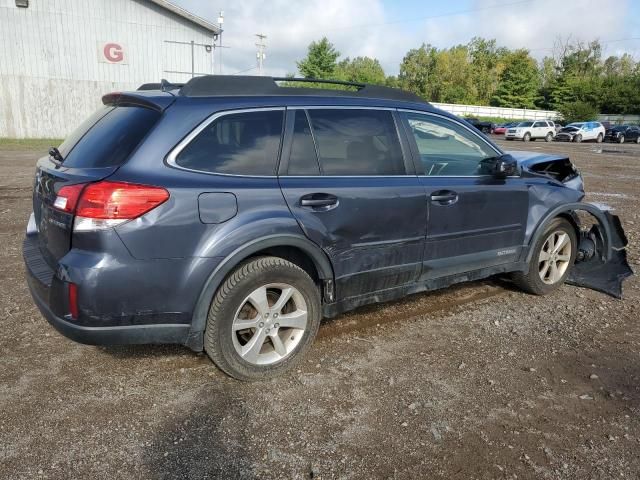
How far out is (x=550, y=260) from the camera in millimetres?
4930

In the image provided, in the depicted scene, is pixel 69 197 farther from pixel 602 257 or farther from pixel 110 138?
pixel 602 257

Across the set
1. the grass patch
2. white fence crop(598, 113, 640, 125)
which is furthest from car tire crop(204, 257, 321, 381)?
white fence crop(598, 113, 640, 125)

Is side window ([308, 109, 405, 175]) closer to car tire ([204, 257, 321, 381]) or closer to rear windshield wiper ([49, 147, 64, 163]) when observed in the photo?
car tire ([204, 257, 321, 381])

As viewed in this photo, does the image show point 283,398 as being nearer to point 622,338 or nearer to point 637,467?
point 637,467

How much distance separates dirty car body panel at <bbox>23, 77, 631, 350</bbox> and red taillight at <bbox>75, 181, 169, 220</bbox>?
0.05ft

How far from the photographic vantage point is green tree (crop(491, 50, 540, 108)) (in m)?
71.4

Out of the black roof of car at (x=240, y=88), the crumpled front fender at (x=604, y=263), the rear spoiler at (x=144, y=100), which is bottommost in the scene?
the crumpled front fender at (x=604, y=263)

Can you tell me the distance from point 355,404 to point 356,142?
5.68 ft

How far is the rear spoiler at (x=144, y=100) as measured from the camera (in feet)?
9.79

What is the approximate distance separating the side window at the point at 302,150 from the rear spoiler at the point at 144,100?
0.77 metres

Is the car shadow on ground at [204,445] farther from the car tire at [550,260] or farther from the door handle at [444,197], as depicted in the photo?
the car tire at [550,260]

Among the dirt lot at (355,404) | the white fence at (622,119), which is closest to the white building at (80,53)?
the dirt lot at (355,404)

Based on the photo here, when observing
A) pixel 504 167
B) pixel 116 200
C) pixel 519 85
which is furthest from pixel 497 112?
pixel 116 200

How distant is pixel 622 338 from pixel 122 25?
23415mm
